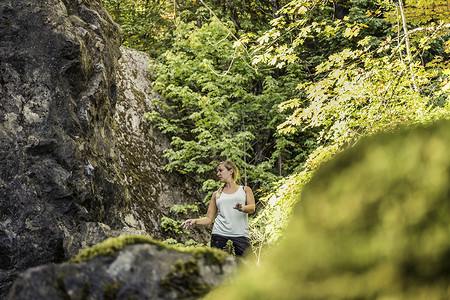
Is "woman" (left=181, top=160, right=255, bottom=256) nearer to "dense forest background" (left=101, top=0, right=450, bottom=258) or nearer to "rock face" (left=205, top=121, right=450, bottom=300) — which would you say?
"dense forest background" (left=101, top=0, right=450, bottom=258)

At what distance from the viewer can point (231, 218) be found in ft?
14.0

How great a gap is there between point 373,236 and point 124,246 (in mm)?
626

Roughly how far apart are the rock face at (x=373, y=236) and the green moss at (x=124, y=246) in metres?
0.22

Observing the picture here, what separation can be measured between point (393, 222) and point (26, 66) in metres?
4.72

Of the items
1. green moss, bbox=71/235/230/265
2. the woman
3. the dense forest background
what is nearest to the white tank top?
the woman

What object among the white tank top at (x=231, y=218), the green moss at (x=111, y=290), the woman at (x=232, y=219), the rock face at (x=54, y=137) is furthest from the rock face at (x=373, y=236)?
the rock face at (x=54, y=137)

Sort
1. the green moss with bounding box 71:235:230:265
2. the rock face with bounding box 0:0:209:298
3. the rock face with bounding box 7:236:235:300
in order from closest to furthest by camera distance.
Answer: the rock face with bounding box 7:236:235:300 → the green moss with bounding box 71:235:230:265 → the rock face with bounding box 0:0:209:298

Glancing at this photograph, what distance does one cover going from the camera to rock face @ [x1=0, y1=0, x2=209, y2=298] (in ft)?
13.0

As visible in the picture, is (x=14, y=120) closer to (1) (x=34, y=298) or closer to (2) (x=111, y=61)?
(2) (x=111, y=61)

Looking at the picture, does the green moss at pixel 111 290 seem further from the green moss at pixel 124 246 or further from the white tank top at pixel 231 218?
the white tank top at pixel 231 218

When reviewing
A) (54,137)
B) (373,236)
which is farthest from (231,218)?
(373,236)

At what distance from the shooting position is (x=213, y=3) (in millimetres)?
12594

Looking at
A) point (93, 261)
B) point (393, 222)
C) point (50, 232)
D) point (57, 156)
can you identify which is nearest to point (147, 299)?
point (93, 261)

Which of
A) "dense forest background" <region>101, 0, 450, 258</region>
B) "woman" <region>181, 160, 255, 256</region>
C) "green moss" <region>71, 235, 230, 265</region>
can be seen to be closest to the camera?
"green moss" <region>71, 235, 230, 265</region>
